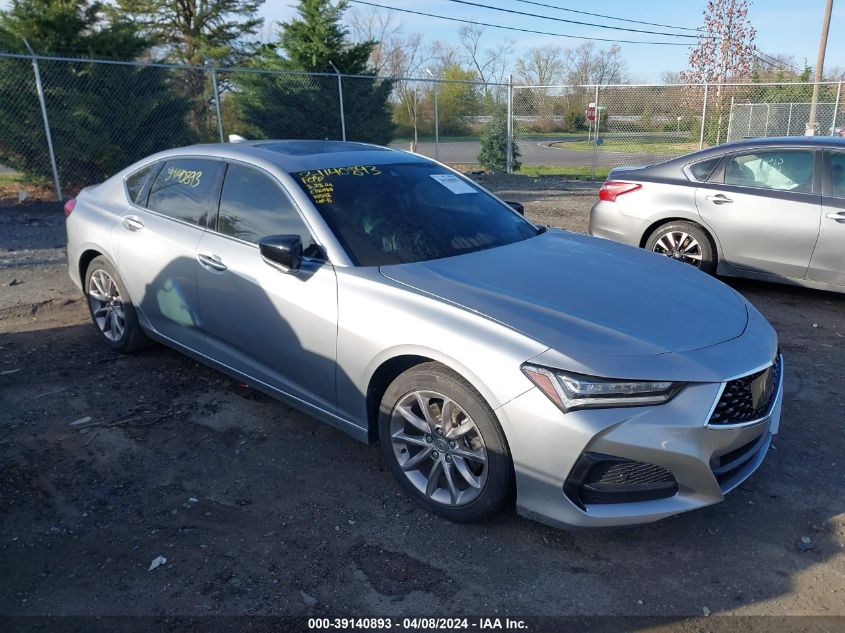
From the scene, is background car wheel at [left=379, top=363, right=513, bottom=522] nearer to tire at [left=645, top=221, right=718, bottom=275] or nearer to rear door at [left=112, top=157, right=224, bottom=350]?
rear door at [left=112, top=157, right=224, bottom=350]

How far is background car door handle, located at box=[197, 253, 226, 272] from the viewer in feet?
13.2

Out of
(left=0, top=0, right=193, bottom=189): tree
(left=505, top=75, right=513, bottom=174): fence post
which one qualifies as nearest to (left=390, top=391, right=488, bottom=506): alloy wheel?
(left=0, top=0, right=193, bottom=189): tree

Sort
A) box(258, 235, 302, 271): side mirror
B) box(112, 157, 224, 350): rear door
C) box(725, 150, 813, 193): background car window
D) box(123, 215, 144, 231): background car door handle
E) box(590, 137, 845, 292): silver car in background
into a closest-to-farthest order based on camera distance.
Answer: box(258, 235, 302, 271): side mirror < box(112, 157, 224, 350): rear door < box(123, 215, 144, 231): background car door handle < box(590, 137, 845, 292): silver car in background < box(725, 150, 813, 193): background car window

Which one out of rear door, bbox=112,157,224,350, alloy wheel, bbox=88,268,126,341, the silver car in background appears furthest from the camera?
the silver car in background

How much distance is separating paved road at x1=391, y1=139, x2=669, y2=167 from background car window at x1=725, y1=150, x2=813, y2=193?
13056 mm

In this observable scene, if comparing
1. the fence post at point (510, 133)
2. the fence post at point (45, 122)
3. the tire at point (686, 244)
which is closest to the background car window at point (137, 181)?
the tire at point (686, 244)

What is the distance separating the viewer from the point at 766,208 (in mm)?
6195

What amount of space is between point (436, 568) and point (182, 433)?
6.32 ft

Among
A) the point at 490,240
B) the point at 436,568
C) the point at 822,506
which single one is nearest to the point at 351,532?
the point at 436,568

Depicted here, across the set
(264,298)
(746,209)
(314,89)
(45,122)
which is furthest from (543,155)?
(264,298)

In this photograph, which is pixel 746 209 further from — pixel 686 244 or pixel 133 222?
pixel 133 222

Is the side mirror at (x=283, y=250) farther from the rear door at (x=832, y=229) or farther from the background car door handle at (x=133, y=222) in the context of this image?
the rear door at (x=832, y=229)

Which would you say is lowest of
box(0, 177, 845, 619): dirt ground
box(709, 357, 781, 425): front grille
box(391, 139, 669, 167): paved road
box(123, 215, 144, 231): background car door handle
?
box(0, 177, 845, 619): dirt ground

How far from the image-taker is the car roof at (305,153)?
405 centimetres
